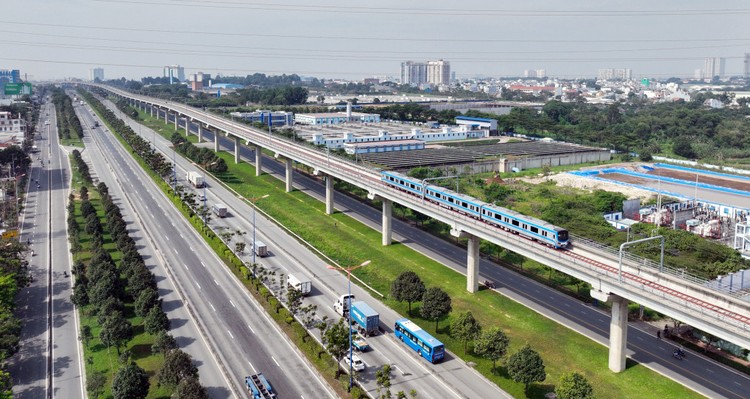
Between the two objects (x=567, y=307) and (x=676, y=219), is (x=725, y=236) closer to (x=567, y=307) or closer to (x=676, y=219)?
(x=676, y=219)

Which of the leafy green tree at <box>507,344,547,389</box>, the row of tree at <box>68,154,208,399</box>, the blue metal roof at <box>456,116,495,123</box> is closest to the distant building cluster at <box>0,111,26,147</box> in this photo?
the row of tree at <box>68,154,208,399</box>

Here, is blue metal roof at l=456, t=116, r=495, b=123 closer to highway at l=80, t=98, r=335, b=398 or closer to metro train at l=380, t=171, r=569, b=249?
metro train at l=380, t=171, r=569, b=249

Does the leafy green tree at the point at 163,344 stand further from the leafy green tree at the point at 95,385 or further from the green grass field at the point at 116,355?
the leafy green tree at the point at 95,385

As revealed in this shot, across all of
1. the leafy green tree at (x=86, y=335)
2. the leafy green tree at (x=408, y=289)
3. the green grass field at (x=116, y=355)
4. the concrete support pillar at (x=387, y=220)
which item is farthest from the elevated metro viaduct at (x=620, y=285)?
the leafy green tree at (x=86, y=335)

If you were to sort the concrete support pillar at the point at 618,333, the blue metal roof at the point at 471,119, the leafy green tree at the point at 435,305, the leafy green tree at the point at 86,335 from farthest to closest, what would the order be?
the blue metal roof at the point at 471,119 < the leafy green tree at the point at 435,305 < the leafy green tree at the point at 86,335 < the concrete support pillar at the point at 618,333

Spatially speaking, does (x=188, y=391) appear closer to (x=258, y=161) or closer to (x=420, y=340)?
(x=420, y=340)

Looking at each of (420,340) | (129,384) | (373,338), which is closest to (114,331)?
(129,384)
